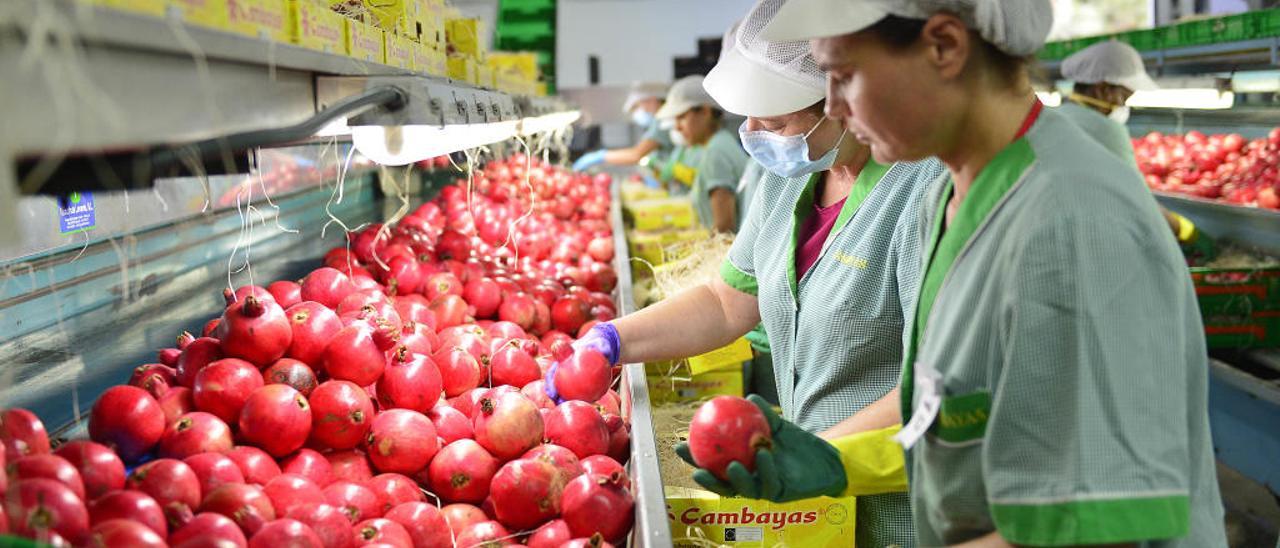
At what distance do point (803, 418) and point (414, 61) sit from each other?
1425 mm

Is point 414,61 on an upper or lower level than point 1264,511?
upper

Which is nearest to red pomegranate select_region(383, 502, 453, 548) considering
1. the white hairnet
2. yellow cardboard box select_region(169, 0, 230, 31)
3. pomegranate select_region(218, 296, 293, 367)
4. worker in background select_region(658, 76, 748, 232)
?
pomegranate select_region(218, 296, 293, 367)

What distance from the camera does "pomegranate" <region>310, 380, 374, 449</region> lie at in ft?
7.34

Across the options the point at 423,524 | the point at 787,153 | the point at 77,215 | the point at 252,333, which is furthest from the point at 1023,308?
the point at 77,215

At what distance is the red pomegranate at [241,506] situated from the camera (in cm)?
174

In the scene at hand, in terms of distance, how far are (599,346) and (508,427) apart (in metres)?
0.50

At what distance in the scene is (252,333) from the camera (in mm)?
2240

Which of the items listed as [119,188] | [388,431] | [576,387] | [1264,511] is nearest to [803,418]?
[576,387]

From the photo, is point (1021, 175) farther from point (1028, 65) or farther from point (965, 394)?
point (965, 394)

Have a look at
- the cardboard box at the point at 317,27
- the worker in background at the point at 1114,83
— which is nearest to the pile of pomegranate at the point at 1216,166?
the worker in background at the point at 1114,83

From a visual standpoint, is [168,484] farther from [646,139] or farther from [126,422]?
[646,139]

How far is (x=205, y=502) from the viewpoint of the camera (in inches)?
69.5

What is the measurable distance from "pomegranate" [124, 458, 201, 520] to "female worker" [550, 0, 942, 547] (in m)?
1.25

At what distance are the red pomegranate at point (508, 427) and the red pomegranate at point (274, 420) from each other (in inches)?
17.8
